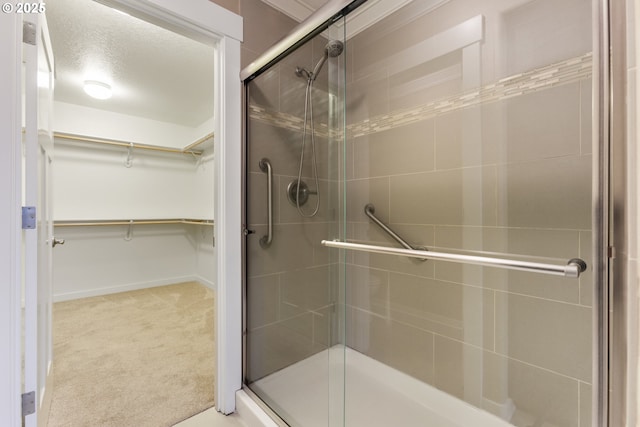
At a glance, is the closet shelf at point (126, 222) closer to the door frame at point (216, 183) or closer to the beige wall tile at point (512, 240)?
the door frame at point (216, 183)

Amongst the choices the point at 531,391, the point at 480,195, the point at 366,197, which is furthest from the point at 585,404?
the point at 366,197

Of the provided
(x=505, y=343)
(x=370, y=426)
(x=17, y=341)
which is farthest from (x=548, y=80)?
(x=17, y=341)

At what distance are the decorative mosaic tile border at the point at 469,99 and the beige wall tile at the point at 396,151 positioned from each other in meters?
0.04

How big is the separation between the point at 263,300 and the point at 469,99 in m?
1.48

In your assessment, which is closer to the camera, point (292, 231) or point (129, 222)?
point (292, 231)

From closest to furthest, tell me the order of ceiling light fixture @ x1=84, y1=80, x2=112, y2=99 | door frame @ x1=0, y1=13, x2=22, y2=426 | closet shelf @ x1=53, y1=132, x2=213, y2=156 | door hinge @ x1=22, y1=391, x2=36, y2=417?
door frame @ x1=0, y1=13, x2=22, y2=426
door hinge @ x1=22, y1=391, x2=36, y2=417
ceiling light fixture @ x1=84, y1=80, x2=112, y2=99
closet shelf @ x1=53, y1=132, x2=213, y2=156

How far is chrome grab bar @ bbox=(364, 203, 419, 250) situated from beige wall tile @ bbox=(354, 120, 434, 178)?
197mm

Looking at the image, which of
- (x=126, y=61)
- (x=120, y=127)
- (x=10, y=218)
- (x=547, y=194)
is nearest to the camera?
(x=10, y=218)

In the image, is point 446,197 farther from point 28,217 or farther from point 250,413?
point 28,217

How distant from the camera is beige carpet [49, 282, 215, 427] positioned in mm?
1499

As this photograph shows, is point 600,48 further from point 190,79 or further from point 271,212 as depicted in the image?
point 190,79

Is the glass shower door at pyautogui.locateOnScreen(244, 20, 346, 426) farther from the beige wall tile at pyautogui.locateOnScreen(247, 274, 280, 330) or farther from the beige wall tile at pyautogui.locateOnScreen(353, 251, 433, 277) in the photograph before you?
the beige wall tile at pyautogui.locateOnScreen(353, 251, 433, 277)

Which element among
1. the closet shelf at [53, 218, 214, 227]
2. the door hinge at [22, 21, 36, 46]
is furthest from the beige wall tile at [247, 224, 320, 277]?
the closet shelf at [53, 218, 214, 227]

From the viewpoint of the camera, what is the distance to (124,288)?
369cm
